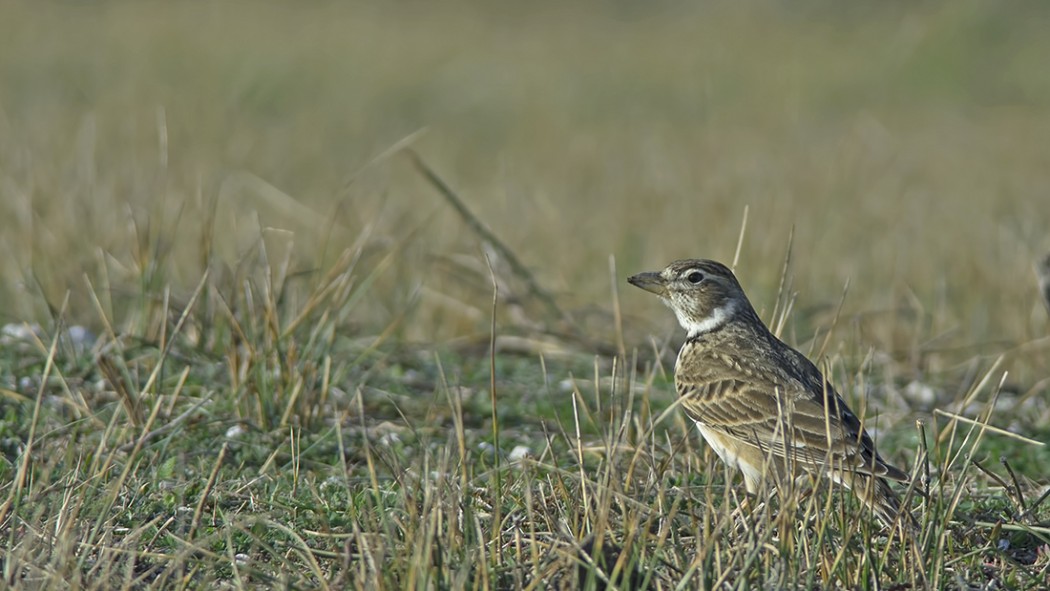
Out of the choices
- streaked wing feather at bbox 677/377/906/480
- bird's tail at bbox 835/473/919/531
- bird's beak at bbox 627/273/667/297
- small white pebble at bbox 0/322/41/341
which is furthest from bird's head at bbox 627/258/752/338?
small white pebble at bbox 0/322/41/341

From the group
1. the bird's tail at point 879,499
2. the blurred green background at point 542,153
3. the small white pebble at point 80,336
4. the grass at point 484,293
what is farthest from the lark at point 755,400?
the small white pebble at point 80,336

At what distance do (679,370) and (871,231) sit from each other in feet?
20.4

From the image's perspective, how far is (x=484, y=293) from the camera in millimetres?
8664

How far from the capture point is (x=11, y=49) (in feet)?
61.8

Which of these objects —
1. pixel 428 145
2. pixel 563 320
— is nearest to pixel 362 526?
pixel 563 320

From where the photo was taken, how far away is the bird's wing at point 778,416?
4660mm

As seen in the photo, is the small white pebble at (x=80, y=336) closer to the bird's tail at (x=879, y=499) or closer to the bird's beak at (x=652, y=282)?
the bird's beak at (x=652, y=282)

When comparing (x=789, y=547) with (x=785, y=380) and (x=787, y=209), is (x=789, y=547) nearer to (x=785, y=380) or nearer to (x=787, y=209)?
(x=785, y=380)

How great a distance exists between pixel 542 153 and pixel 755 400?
415 inches

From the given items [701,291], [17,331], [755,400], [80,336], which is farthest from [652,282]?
[17,331]

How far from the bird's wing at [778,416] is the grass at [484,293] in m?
0.18

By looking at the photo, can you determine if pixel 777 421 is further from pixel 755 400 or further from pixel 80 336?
pixel 80 336

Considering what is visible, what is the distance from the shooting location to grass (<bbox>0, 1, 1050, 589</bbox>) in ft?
14.0

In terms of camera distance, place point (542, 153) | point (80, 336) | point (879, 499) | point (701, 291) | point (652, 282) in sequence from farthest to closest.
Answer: point (542, 153)
point (80, 336)
point (652, 282)
point (701, 291)
point (879, 499)
